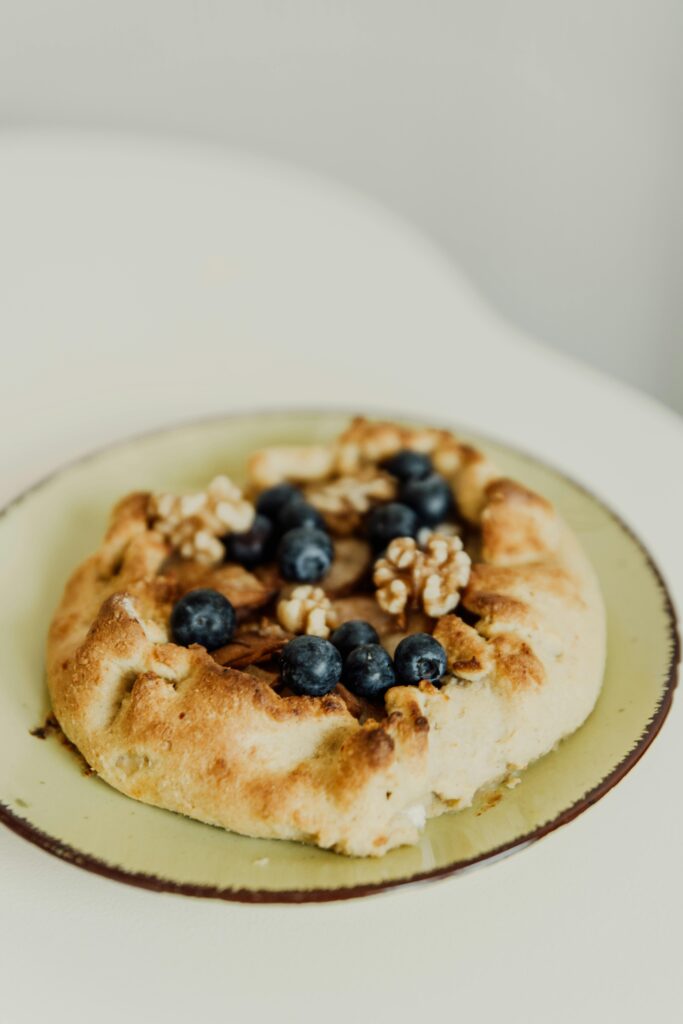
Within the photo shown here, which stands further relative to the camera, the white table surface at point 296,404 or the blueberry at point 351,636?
the blueberry at point 351,636

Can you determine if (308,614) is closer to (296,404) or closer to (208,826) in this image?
(208,826)

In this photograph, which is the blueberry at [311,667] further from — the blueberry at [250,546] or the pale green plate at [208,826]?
the blueberry at [250,546]

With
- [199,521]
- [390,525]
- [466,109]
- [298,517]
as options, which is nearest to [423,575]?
[390,525]

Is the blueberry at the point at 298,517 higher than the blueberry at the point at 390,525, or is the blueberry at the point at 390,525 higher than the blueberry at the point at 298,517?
the blueberry at the point at 390,525

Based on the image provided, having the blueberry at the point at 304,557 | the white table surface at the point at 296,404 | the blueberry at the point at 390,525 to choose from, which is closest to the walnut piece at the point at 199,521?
the blueberry at the point at 304,557

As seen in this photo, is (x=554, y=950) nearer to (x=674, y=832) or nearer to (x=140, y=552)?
(x=674, y=832)

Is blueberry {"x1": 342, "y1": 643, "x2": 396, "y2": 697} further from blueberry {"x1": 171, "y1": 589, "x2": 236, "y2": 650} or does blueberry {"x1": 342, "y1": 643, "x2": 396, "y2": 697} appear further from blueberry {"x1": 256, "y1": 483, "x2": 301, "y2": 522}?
blueberry {"x1": 256, "y1": 483, "x2": 301, "y2": 522}
